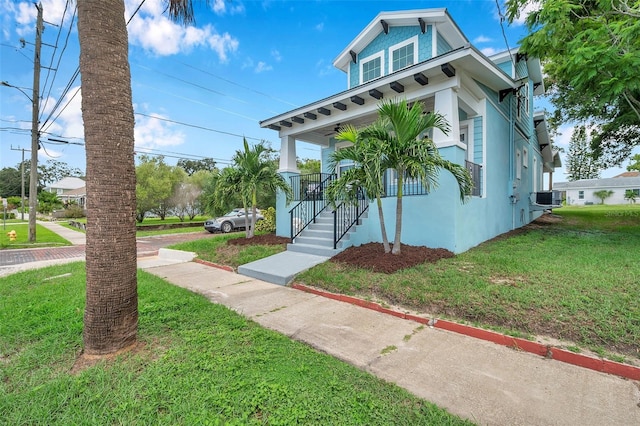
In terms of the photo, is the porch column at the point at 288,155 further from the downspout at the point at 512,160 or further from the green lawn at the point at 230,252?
the downspout at the point at 512,160

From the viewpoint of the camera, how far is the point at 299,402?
2020 mm

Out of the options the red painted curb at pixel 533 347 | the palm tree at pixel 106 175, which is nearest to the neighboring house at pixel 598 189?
the red painted curb at pixel 533 347

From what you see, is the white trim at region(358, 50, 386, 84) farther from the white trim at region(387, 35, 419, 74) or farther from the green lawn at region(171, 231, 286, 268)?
the green lawn at region(171, 231, 286, 268)

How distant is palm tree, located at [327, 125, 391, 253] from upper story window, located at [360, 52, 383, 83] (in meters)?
5.69

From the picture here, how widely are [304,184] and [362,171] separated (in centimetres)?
465

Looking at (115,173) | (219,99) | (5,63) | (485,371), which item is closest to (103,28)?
(115,173)

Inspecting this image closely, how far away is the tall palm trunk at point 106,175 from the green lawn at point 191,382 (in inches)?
16.5

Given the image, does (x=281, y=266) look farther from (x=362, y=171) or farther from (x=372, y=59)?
(x=372, y=59)

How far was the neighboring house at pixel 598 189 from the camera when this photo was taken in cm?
3772

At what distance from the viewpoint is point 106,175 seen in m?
2.52

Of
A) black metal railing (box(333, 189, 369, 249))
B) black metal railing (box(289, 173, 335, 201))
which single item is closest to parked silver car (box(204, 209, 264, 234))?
black metal railing (box(289, 173, 335, 201))

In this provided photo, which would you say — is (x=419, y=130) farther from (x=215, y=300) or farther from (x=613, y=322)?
(x=215, y=300)

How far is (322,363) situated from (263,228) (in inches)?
398

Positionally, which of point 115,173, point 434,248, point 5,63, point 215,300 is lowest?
point 215,300
